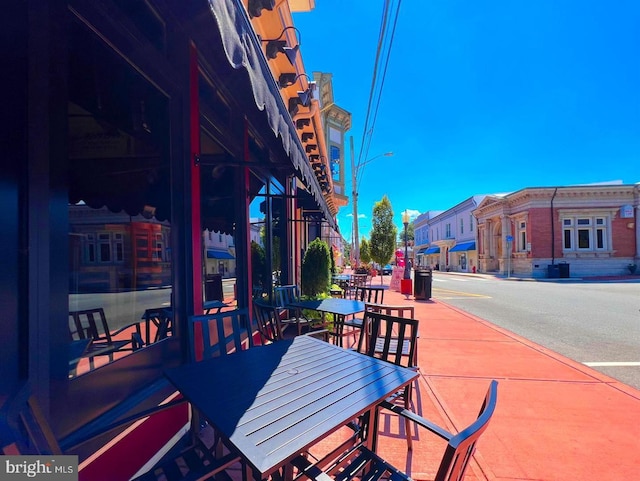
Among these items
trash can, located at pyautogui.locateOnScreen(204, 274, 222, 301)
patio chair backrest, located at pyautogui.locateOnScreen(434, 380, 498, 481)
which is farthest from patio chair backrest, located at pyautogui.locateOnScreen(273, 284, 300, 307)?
patio chair backrest, located at pyautogui.locateOnScreen(434, 380, 498, 481)

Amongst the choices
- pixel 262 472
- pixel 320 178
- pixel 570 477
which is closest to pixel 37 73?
pixel 262 472

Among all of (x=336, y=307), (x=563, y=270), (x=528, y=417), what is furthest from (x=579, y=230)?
(x=336, y=307)

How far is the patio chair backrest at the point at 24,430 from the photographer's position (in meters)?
1.13

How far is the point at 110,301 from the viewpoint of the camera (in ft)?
8.64

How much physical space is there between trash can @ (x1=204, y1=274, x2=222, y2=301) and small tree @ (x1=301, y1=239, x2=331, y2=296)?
2439mm

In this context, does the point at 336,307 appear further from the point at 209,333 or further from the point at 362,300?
the point at 209,333

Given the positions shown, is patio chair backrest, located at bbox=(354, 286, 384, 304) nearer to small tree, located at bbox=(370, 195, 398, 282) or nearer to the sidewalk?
the sidewalk

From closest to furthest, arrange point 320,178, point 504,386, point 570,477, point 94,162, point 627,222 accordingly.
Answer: point 570,477
point 94,162
point 504,386
point 320,178
point 627,222

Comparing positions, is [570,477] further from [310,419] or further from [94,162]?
[94,162]

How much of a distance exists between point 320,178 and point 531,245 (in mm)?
23974

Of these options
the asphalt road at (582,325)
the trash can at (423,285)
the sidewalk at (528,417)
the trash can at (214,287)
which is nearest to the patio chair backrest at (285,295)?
the trash can at (214,287)

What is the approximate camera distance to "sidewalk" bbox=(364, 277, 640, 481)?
2174 mm

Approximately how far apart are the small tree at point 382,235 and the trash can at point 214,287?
13.5 meters

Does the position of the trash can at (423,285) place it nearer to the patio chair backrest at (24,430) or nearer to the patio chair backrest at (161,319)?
the patio chair backrest at (161,319)
